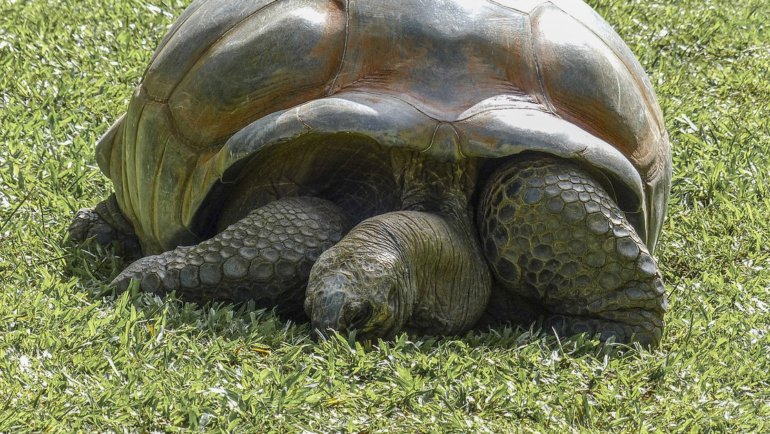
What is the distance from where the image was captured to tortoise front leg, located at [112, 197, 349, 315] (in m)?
4.62

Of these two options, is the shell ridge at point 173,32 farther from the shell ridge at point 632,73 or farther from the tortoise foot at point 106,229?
the shell ridge at point 632,73

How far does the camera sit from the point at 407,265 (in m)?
4.46

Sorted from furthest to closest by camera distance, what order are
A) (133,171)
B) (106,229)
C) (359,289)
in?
(106,229) → (133,171) → (359,289)

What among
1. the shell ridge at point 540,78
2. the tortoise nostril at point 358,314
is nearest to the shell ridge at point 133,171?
the tortoise nostril at point 358,314

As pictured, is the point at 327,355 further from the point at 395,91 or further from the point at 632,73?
the point at 632,73

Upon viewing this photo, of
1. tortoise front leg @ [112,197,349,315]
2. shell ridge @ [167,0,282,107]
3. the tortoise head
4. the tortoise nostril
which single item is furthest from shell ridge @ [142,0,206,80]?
the tortoise nostril

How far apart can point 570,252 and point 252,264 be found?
108 cm

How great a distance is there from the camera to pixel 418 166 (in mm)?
4707

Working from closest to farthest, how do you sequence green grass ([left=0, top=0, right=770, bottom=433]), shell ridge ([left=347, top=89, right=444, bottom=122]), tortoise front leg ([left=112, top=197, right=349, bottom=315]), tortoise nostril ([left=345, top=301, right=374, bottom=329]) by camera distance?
green grass ([left=0, top=0, right=770, bottom=433]) < tortoise nostril ([left=345, top=301, right=374, bottom=329]) < shell ridge ([left=347, top=89, right=444, bottom=122]) < tortoise front leg ([left=112, top=197, right=349, bottom=315])

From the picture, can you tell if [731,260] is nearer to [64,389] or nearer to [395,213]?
[395,213]

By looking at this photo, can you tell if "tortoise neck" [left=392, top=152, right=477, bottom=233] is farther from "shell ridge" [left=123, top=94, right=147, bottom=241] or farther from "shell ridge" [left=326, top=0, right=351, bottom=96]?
"shell ridge" [left=123, top=94, right=147, bottom=241]

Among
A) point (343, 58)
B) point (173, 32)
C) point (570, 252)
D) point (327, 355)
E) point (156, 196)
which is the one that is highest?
point (343, 58)

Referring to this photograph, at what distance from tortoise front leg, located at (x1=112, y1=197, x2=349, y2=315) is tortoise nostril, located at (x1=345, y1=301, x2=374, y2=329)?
432 mm

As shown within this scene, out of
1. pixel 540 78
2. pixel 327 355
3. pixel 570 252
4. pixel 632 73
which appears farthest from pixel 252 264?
pixel 632 73
